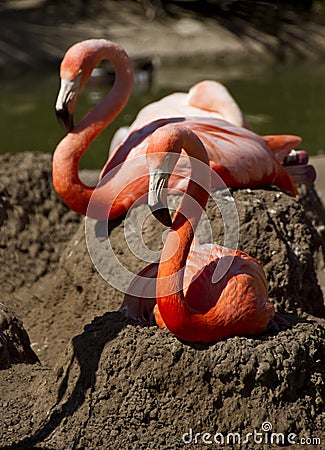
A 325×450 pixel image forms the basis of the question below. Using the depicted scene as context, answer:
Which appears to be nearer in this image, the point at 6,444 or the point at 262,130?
the point at 6,444

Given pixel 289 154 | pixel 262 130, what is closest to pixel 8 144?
pixel 262 130

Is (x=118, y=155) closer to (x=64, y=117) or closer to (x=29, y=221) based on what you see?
(x=64, y=117)

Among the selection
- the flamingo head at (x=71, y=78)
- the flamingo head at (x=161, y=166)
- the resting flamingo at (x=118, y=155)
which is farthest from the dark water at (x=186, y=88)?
the flamingo head at (x=161, y=166)

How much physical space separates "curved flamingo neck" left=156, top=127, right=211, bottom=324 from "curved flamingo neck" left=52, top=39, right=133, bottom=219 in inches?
41.4

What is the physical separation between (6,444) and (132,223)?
1443mm

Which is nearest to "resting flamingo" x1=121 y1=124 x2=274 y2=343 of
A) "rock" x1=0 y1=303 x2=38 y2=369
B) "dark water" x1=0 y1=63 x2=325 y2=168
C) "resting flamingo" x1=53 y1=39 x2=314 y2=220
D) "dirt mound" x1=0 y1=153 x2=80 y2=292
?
"rock" x1=0 y1=303 x2=38 y2=369

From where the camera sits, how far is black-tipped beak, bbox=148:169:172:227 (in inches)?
117

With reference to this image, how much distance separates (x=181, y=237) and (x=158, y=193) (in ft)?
0.88

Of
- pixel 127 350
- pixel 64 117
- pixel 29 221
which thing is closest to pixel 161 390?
pixel 127 350

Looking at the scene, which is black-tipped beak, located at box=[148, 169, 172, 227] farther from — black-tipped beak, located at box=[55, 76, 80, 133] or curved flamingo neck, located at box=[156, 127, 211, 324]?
black-tipped beak, located at box=[55, 76, 80, 133]

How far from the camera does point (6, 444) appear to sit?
3154mm

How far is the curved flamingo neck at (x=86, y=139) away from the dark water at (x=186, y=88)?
168 inches

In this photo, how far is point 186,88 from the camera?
12.2 meters

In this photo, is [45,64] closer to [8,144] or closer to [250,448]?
[8,144]
